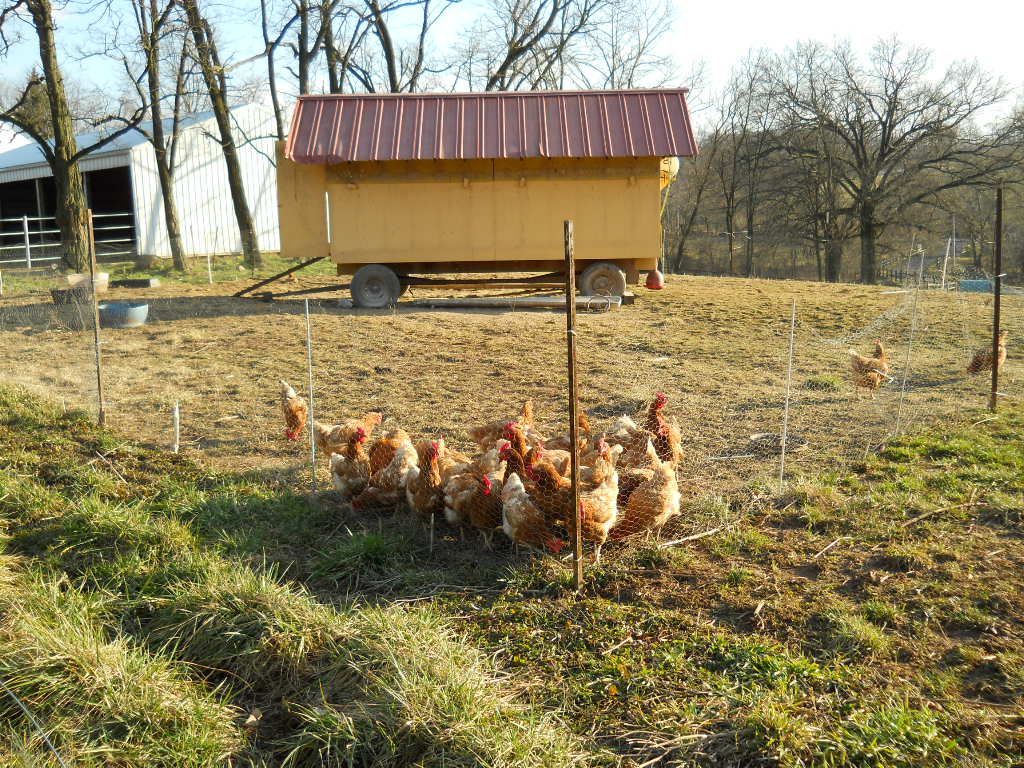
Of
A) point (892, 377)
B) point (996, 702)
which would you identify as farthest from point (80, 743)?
point (892, 377)

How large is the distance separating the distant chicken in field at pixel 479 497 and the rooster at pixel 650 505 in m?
0.75

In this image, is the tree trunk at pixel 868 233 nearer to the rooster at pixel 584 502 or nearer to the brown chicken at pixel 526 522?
the rooster at pixel 584 502

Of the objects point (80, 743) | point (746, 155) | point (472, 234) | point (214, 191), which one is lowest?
point (80, 743)

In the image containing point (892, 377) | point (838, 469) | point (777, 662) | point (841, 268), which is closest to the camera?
point (777, 662)

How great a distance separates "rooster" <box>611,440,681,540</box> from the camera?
479 centimetres

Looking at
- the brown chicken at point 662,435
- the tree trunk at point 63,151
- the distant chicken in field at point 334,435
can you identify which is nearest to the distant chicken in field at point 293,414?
the distant chicken in field at point 334,435

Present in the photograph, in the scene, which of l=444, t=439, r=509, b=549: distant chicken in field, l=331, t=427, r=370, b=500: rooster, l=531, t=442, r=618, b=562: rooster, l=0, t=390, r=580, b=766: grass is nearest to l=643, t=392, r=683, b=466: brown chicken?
l=531, t=442, r=618, b=562: rooster

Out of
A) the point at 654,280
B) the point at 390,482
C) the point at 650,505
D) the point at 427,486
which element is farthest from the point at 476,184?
the point at 650,505

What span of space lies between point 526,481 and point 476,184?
979 cm

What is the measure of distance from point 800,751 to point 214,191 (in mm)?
27161

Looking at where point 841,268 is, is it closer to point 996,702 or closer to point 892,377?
point 892,377

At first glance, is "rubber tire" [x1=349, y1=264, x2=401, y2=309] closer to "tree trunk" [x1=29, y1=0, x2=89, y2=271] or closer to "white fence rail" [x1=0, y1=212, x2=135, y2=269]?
"tree trunk" [x1=29, y1=0, x2=89, y2=271]

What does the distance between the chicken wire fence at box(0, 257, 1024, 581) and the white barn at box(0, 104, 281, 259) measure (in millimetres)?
9439

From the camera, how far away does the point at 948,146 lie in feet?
107
